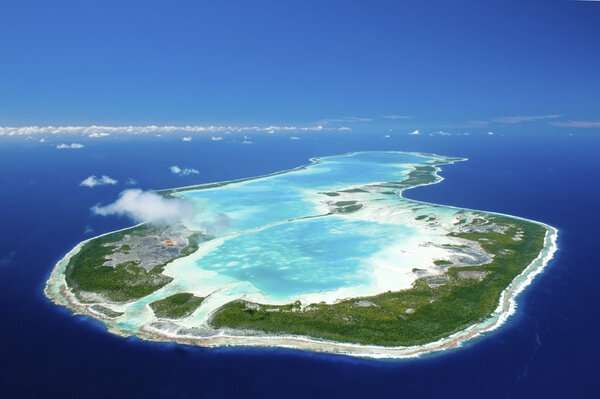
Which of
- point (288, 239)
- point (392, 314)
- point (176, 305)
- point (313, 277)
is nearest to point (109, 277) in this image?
point (176, 305)

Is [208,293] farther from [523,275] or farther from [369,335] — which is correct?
[523,275]

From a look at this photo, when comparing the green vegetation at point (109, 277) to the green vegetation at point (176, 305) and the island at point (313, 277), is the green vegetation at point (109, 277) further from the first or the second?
the green vegetation at point (176, 305)

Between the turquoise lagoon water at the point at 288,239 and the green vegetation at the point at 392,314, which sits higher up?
the turquoise lagoon water at the point at 288,239

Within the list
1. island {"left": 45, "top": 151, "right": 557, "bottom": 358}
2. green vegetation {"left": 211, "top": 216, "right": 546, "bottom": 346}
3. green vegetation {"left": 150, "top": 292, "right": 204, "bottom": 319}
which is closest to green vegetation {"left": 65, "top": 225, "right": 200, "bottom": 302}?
island {"left": 45, "top": 151, "right": 557, "bottom": 358}

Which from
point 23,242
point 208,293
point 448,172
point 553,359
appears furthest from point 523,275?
point 448,172

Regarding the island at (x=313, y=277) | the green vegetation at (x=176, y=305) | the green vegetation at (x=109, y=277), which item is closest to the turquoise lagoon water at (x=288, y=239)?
the island at (x=313, y=277)

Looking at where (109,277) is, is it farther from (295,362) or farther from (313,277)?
(295,362)
